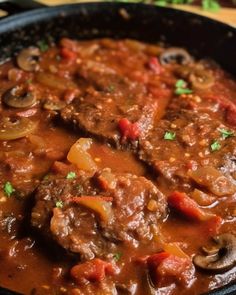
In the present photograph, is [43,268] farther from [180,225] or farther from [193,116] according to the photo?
[193,116]

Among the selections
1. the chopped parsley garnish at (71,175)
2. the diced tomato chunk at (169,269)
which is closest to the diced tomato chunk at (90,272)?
the diced tomato chunk at (169,269)

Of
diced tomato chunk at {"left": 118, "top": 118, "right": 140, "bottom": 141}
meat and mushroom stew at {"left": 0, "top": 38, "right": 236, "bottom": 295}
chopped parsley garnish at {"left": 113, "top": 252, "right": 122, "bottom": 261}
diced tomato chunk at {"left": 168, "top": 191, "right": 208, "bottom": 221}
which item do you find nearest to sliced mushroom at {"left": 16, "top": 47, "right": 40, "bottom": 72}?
meat and mushroom stew at {"left": 0, "top": 38, "right": 236, "bottom": 295}

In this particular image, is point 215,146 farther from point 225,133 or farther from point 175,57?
point 175,57

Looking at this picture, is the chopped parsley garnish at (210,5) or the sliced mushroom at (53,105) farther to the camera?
the chopped parsley garnish at (210,5)

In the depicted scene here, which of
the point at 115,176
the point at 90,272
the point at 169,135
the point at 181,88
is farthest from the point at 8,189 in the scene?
the point at 181,88

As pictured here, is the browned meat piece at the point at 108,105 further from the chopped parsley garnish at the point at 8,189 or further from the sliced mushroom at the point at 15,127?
the chopped parsley garnish at the point at 8,189
